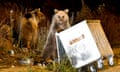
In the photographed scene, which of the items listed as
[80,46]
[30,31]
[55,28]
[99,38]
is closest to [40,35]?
[30,31]

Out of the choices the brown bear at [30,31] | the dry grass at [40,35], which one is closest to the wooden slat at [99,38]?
the dry grass at [40,35]

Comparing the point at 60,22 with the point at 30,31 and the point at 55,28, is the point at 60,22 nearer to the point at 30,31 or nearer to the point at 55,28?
the point at 55,28

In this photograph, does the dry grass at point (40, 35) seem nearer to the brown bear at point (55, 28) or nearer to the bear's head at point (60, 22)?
the brown bear at point (55, 28)

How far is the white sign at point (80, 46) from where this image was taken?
8570 mm

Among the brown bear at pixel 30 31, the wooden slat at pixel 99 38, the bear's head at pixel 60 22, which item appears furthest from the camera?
the brown bear at pixel 30 31

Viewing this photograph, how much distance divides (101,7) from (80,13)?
2.01m

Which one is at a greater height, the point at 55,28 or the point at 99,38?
the point at 55,28

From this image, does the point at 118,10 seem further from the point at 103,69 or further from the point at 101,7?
the point at 103,69

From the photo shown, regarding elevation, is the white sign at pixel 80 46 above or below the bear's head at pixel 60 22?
below

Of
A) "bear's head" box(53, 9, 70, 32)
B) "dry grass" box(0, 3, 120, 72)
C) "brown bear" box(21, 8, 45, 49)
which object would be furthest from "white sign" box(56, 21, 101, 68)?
"brown bear" box(21, 8, 45, 49)

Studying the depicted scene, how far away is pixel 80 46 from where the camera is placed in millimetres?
8734

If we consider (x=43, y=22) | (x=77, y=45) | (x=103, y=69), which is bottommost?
(x=103, y=69)

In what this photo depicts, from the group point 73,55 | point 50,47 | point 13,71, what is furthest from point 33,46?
point 73,55

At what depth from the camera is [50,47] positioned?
10547 mm
